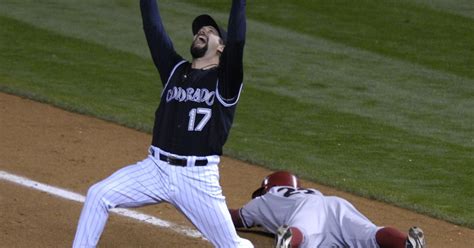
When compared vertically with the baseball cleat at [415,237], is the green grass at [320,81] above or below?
below

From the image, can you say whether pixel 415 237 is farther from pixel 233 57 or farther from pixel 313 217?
pixel 233 57

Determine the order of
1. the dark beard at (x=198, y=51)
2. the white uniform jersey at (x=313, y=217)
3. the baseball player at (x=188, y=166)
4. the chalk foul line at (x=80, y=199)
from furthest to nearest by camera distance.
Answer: the chalk foul line at (x=80, y=199), the white uniform jersey at (x=313, y=217), the dark beard at (x=198, y=51), the baseball player at (x=188, y=166)

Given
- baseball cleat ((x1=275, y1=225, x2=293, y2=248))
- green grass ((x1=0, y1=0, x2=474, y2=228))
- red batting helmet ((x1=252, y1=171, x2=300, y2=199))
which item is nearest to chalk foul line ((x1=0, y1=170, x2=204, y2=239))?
red batting helmet ((x1=252, y1=171, x2=300, y2=199))

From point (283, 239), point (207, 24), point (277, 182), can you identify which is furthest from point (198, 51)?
point (277, 182)

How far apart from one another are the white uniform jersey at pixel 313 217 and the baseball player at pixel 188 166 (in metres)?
0.82

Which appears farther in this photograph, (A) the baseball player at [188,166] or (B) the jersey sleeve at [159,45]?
(B) the jersey sleeve at [159,45]

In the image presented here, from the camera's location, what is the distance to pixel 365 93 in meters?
11.5

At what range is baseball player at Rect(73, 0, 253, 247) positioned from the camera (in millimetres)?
6199

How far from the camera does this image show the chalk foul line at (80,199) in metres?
7.69

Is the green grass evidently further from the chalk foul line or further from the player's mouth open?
the player's mouth open

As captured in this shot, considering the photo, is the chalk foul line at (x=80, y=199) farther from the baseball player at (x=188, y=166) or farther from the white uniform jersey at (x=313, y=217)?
the baseball player at (x=188, y=166)

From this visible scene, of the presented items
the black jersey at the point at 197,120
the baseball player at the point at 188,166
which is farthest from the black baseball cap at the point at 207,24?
the black jersey at the point at 197,120

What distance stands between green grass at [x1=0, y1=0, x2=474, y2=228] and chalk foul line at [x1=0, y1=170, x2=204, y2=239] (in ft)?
5.51

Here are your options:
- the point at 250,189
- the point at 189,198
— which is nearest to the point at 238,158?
the point at 250,189
